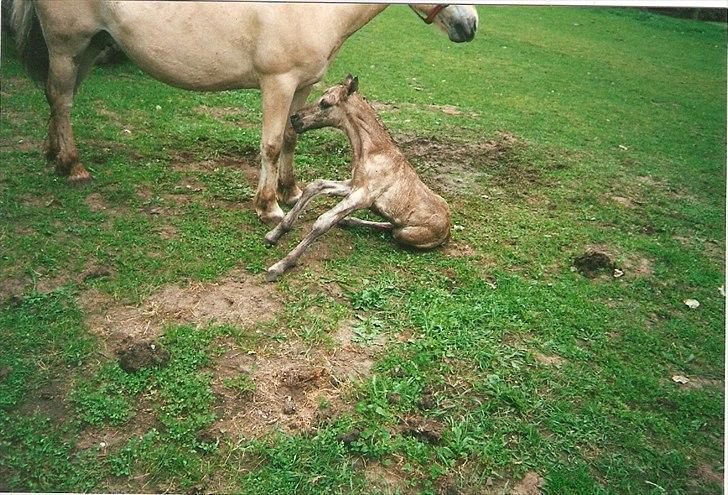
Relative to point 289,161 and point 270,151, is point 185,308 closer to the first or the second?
point 270,151

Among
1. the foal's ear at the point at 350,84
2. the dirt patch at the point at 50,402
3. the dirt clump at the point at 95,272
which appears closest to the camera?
the dirt patch at the point at 50,402

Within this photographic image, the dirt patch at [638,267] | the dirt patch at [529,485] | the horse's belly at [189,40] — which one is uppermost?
the horse's belly at [189,40]

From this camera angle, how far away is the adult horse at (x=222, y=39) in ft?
12.5

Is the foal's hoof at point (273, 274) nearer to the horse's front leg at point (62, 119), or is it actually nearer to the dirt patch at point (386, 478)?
the dirt patch at point (386, 478)

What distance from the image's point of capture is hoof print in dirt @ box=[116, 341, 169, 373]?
2.89 m

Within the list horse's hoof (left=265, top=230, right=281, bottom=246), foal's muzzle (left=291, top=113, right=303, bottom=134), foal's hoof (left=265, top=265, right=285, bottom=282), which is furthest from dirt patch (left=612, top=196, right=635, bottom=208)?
foal's hoof (left=265, top=265, right=285, bottom=282)

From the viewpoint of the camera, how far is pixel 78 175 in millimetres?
4574

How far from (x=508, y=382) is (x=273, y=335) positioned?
1318 millimetres

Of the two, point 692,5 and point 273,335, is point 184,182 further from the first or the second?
point 692,5

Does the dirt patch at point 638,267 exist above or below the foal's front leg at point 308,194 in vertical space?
below

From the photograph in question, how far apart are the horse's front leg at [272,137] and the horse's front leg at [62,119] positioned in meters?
1.51

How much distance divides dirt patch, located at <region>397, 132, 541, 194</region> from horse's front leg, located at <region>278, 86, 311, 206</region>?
1350 millimetres

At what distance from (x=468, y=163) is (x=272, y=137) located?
2391mm

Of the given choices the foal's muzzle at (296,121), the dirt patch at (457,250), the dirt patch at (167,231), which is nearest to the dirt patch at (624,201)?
the dirt patch at (457,250)
